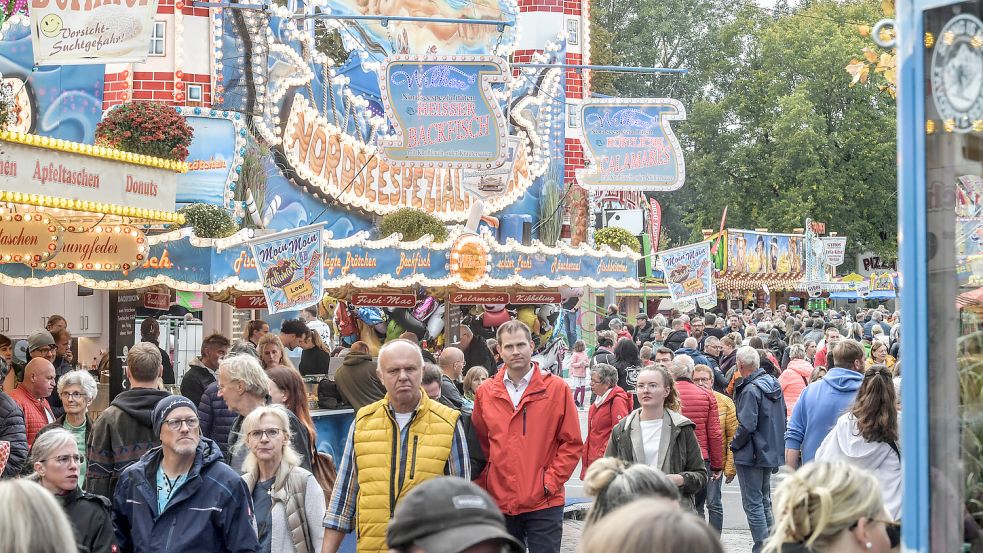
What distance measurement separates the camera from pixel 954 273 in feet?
11.7

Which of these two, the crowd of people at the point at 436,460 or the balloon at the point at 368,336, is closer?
the crowd of people at the point at 436,460

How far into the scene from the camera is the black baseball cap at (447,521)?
2727mm

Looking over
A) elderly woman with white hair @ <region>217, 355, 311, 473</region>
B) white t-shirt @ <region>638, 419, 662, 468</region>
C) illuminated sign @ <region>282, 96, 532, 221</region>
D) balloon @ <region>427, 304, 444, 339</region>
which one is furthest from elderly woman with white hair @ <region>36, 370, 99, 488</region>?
balloon @ <region>427, 304, 444, 339</region>

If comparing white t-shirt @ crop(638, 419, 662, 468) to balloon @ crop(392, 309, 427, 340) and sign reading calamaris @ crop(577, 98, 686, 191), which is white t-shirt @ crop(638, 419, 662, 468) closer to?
sign reading calamaris @ crop(577, 98, 686, 191)

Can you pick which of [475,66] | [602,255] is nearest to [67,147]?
[475,66]

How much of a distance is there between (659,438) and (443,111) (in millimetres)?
8999

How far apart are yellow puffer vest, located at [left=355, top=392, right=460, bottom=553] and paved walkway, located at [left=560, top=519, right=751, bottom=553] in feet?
15.4

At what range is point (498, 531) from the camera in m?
2.74

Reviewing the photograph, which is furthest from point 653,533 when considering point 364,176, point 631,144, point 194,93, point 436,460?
A: point 364,176

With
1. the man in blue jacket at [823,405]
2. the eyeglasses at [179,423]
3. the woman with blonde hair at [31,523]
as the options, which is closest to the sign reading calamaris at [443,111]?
the man in blue jacket at [823,405]

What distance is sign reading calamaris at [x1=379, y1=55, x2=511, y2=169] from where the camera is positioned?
16.2 meters

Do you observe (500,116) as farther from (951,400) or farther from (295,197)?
(951,400)

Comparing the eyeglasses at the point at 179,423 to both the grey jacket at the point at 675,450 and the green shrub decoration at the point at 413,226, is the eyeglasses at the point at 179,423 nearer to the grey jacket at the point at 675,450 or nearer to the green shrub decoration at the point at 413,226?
the grey jacket at the point at 675,450

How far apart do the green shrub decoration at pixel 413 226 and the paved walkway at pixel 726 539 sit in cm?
730
